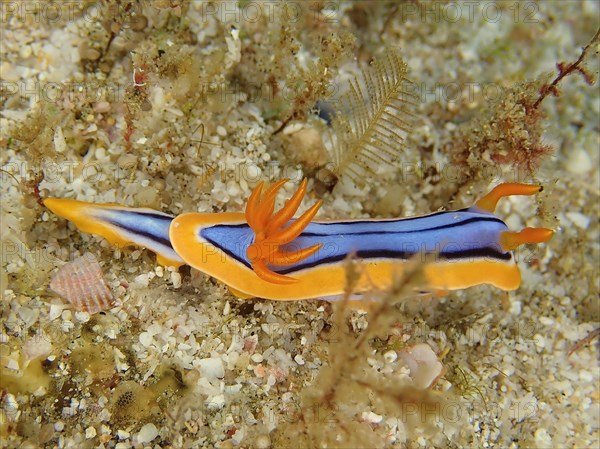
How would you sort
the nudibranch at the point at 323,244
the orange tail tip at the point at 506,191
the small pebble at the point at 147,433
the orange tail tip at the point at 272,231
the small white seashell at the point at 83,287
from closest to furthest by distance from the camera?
the small pebble at the point at 147,433 → the orange tail tip at the point at 272,231 → the small white seashell at the point at 83,287 → the nudibranch at the point at 323,244 → the orange tail tip at the point at 506,191

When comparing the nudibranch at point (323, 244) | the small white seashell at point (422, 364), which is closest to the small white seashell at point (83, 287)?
the nudibranch at point (323, 244)

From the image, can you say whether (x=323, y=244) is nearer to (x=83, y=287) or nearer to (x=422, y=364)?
(x=422, y=364)

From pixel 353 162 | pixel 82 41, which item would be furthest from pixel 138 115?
pixel 353 162

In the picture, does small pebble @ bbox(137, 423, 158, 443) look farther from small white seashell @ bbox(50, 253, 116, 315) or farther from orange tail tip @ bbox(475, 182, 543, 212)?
orange tail tip @ bbox(475, 182, 543, 212)

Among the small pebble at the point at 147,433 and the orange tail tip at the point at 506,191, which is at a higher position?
the orange tail tip at the point at 506,191

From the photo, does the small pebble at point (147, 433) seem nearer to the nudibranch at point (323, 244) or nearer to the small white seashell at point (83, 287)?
the small white seashell at point (83, 287)

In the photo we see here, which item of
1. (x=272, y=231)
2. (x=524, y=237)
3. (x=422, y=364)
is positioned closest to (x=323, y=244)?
(x=272, y=231)
